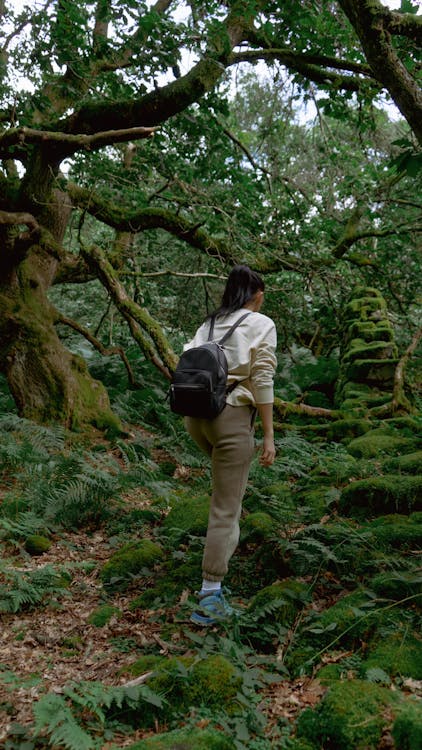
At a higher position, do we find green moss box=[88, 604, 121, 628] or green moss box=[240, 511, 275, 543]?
green moss box=[240, 511, 275, 543]

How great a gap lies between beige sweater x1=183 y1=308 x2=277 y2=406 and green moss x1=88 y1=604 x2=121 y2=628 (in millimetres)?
1702

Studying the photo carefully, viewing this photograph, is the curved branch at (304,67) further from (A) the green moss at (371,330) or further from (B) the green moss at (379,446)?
(B) the green moss at (379,446)

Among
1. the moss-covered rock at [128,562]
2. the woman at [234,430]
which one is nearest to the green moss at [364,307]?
the moss-covered rock at [128,562]

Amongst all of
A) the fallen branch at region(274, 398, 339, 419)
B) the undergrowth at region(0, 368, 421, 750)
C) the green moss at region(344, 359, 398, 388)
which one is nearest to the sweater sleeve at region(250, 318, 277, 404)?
the undergrowth at region(0, 368, 421, 750)

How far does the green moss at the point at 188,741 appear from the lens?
233 cm

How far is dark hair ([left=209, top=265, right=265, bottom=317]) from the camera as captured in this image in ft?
13.1

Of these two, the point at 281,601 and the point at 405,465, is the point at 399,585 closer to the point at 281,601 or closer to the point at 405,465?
the point at 281,601

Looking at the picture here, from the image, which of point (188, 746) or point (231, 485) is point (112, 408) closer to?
point (231, 485)

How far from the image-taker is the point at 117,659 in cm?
344

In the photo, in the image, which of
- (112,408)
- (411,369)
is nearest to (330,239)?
(411,369)

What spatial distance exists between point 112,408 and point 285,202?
4.81m

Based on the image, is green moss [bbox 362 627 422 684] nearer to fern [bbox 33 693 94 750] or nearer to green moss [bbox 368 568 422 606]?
green moss [bbox 368 568 422 606]

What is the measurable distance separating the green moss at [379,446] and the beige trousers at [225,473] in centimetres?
365

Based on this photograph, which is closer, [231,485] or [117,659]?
[117,659]
